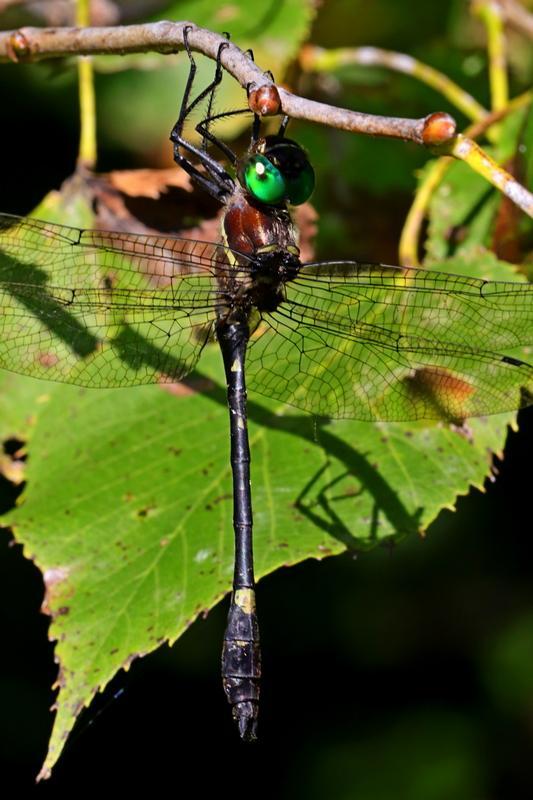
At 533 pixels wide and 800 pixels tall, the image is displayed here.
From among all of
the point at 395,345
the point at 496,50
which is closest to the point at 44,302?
the point at 395,345

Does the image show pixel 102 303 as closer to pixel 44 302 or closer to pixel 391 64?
pixel 44 302

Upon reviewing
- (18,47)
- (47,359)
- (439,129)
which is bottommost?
(439,129)

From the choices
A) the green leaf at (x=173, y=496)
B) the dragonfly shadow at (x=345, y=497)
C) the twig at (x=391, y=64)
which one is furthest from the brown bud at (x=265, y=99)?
the twig at (x=391, y=64)

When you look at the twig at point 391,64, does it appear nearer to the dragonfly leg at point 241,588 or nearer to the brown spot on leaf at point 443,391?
the brown spot on leaf at point 443,391

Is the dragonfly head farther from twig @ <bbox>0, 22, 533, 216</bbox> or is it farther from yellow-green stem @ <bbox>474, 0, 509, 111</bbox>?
yellow-green stem @ <bbox>474, 0, 509, 111</bbox>

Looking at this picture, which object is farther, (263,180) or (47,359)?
(47,359)

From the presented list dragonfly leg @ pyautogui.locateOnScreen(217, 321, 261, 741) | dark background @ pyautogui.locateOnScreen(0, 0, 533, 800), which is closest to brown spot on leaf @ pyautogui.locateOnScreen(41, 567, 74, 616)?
dragonfly leg @ pyautogui.locateOnScreen(217, 321, 261, 741)
